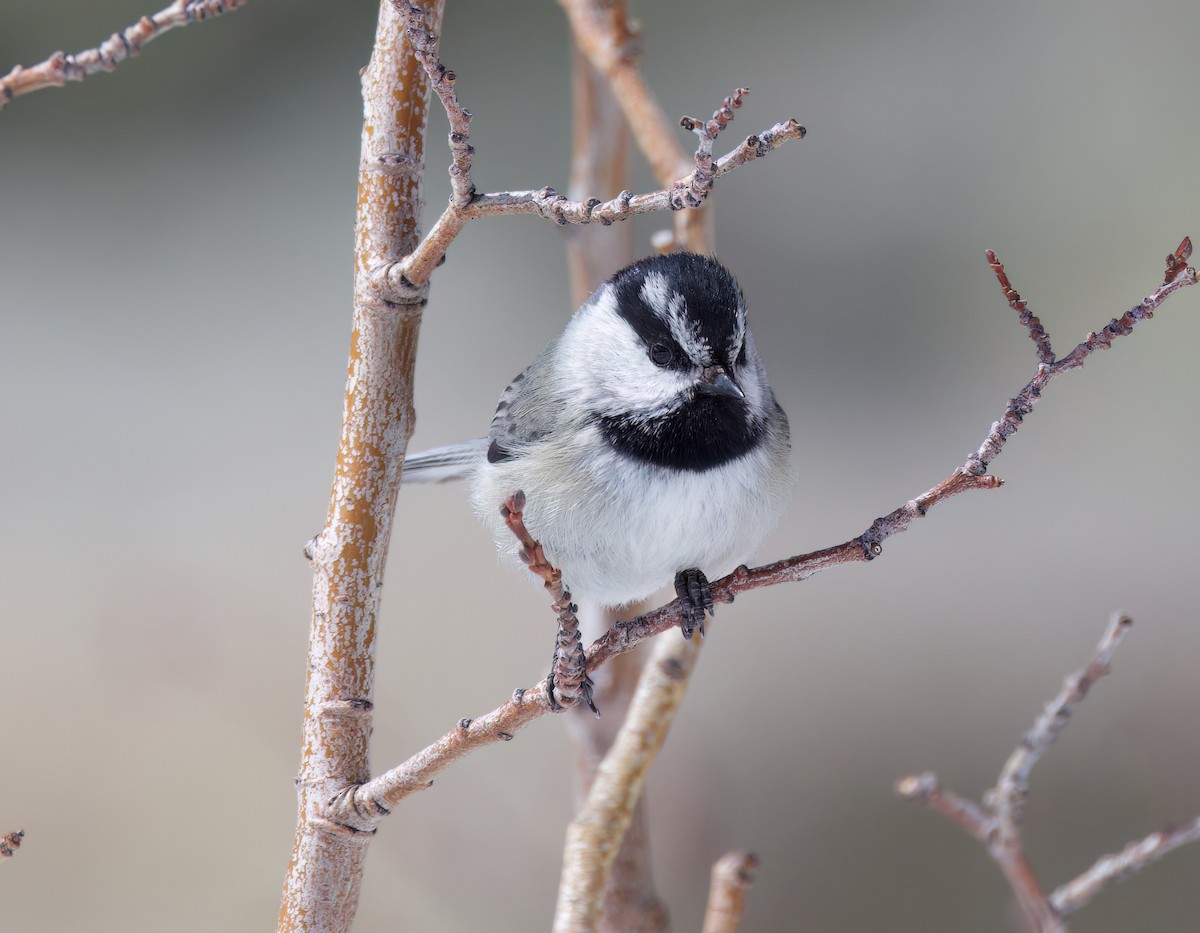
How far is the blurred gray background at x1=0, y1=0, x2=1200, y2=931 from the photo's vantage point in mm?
1890

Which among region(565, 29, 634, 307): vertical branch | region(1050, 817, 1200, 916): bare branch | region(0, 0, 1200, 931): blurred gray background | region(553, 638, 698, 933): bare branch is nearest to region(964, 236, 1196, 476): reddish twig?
region(1050, 817, 1200, 916): bare branch

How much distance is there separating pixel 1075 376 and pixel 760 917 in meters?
1.39

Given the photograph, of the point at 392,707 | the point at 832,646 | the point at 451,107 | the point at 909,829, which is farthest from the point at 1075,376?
the point at 451,107

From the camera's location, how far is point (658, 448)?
1000 mm

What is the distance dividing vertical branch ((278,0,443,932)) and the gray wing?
0.24 m

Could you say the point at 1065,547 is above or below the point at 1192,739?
above

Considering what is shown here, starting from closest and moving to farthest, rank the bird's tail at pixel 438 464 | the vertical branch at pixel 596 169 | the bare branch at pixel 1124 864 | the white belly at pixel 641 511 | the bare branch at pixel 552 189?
the bare branch at pixel 552 189 < the bare branch at pixel 1124 864 < the white belly at pixel 641 511 < the bird's tail at pixel 438 464 < the vertical branch at pixel 596 169

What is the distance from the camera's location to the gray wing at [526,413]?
42.1 inches

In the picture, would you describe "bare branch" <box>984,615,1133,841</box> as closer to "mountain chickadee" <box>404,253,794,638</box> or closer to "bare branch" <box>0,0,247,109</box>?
"mountain chickadee" <box>404,253,794,638</box>

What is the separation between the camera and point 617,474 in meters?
0.99

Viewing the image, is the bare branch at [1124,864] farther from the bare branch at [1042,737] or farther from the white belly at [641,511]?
the white belly at [641,511]

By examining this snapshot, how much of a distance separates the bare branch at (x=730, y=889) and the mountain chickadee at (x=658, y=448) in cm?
21

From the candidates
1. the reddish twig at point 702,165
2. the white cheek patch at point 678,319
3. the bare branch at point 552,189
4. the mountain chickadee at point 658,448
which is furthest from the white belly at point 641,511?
the reddish twig at point 702,165

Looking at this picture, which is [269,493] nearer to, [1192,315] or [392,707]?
[392,707]
